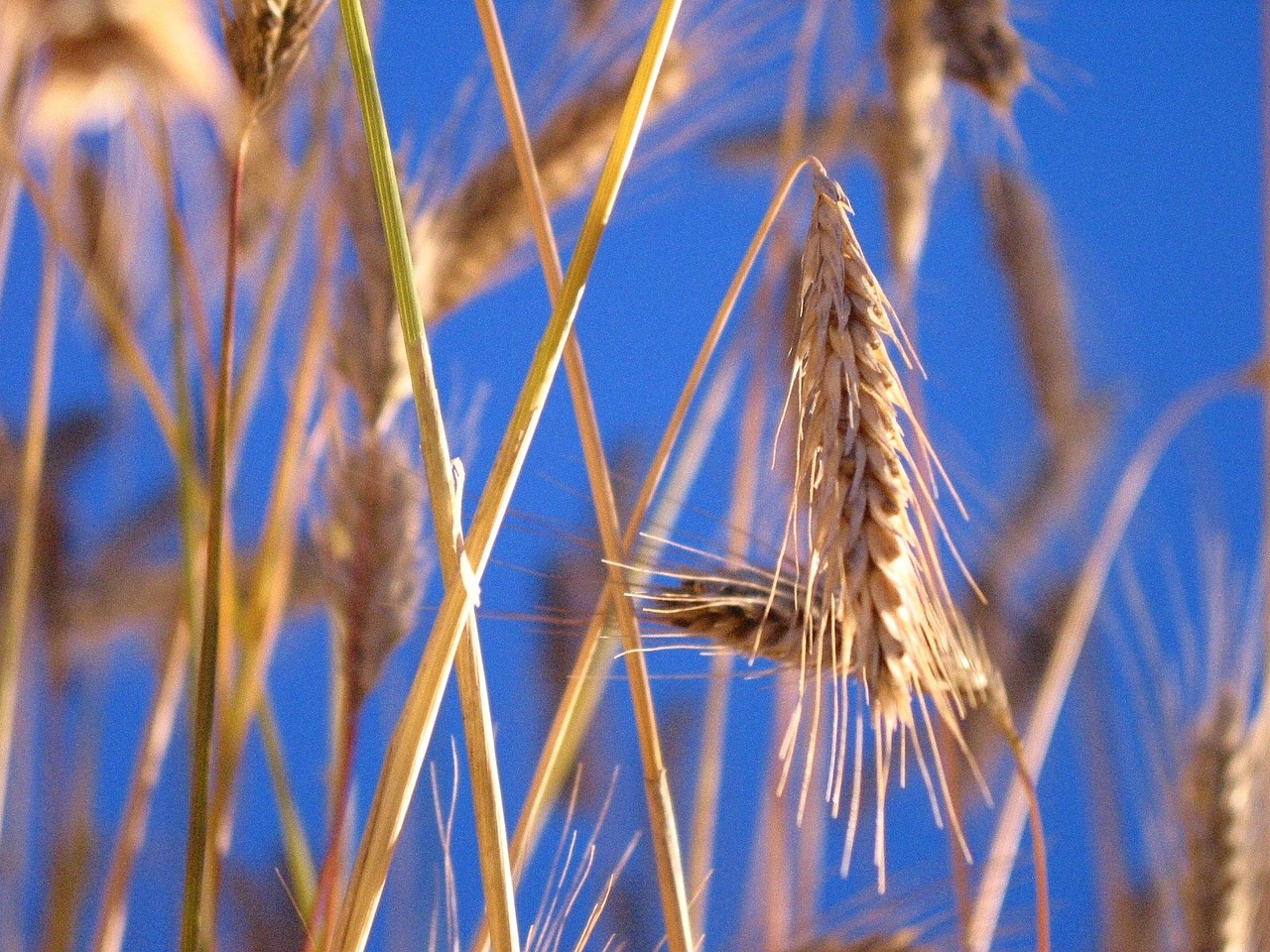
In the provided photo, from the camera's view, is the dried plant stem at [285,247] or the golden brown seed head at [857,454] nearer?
the golden brown seed head at [857,454]

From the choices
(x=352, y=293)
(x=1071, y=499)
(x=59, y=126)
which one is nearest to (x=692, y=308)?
(x=1071, y=499)

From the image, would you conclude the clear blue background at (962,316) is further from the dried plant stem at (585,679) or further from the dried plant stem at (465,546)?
the dried plant stem at (465,546)

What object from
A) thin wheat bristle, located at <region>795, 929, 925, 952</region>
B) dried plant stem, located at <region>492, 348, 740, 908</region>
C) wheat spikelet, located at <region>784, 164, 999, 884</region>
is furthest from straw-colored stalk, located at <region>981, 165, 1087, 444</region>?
wheat spikelet, located at <region>784, 164, 999, 884</region>

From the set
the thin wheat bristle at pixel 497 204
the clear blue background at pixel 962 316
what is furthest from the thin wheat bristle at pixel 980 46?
the clear blue background at pixel 962 316

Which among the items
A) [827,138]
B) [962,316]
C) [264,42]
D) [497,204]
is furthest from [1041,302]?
[962,316]

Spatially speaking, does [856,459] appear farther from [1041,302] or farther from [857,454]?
[1041,302]

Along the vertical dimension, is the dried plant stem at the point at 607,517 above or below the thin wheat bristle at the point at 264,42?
below

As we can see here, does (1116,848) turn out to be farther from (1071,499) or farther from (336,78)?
(336,78)

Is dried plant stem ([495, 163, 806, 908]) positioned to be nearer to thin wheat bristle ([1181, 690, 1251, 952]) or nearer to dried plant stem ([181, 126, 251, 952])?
dried plant stem ([181, 126, 251, 952])
